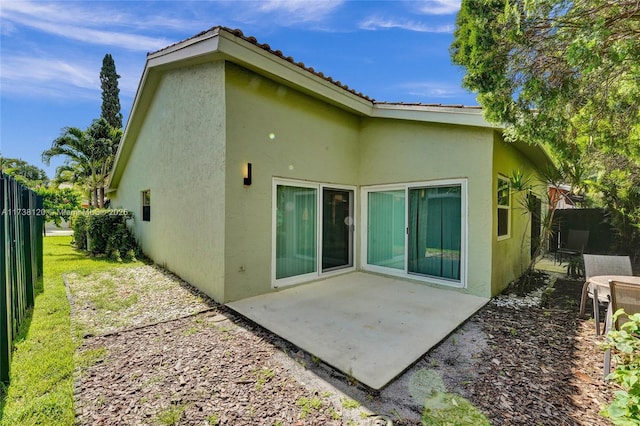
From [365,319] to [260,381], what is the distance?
250 cm

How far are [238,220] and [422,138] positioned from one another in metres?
5.29

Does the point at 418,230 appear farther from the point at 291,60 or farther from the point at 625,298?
the point at 291,60

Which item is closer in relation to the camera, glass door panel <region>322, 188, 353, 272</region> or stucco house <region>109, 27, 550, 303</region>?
→ stucco house <region>109, 27, 550, 303</region>

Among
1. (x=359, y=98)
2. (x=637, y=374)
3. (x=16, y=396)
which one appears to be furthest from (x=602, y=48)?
(x=16, y=396)

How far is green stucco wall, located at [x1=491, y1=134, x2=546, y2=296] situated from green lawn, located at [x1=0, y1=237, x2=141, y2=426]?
316 inches

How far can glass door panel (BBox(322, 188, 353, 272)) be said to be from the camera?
841cm

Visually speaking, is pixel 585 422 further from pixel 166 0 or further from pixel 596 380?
pixel 166 0

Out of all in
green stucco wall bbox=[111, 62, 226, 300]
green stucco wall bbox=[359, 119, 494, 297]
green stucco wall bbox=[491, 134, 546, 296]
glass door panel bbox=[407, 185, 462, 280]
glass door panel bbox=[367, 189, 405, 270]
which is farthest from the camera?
glass door panel bbox=[367, 189, 405, 270]

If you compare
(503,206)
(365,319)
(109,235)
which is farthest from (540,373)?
(109,235)

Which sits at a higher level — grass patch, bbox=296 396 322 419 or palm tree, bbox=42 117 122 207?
palm tree, bbox=42 117 122 207

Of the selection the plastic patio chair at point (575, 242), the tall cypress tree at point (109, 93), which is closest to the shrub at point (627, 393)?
the plastic patio chair at point (575, 242)

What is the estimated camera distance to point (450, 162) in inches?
287

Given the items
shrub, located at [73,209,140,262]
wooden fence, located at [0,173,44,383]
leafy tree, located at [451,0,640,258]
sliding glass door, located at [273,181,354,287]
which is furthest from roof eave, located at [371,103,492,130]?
shrub, located at [73,209,140,262]

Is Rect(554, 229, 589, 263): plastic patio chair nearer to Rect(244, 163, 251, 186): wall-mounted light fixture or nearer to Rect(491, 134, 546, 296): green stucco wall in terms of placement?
Rect(491, 134, 546, 296): green stucco wall
